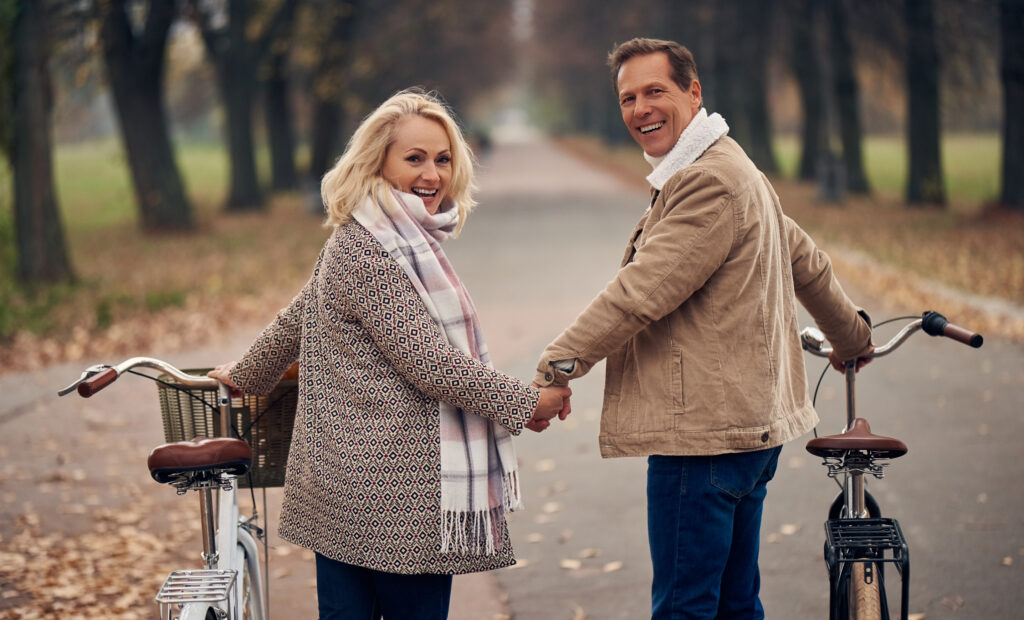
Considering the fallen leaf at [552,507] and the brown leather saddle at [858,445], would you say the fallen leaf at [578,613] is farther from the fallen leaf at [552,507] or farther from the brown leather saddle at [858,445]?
the brown leather saddle at [858,445]

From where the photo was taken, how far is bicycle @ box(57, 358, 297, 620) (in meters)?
2.86

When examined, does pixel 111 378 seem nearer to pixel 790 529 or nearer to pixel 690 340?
pixel 690 340

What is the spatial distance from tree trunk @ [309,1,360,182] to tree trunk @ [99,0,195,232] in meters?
4.11

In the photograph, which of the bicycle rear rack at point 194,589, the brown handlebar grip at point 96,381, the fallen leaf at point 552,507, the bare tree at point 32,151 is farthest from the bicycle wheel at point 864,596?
the bare tree at point 32,151

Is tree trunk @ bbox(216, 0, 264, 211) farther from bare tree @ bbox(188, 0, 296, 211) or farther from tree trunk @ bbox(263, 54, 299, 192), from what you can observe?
tree trunk @ bbox(263, 54, 299, 192)

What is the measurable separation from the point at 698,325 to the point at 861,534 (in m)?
0.68

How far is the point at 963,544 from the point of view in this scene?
17.0ft

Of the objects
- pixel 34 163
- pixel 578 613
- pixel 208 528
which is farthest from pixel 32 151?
pixel 208 528

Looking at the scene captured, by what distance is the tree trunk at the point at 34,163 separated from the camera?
43.1 feet

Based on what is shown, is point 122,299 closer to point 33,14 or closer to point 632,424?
point 33,14

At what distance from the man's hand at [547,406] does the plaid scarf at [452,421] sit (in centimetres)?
9

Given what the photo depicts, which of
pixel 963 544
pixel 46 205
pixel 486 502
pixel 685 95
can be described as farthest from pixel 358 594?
pixel 46 205

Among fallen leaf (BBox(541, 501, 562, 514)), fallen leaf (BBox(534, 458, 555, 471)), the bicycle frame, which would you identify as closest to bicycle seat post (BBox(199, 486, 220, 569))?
the bicycle frame

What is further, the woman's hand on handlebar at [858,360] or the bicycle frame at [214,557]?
the woman's hand on handlebar at [858,360]
